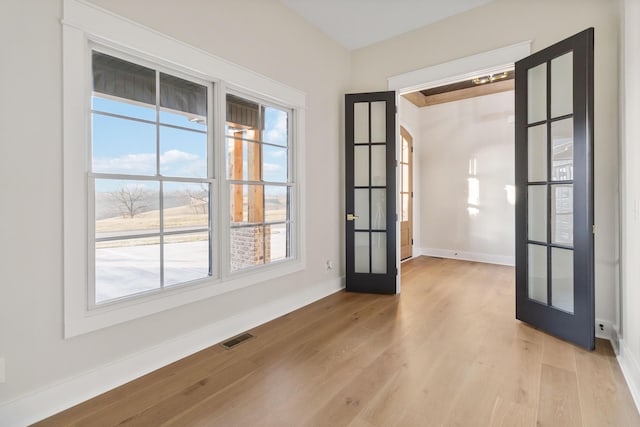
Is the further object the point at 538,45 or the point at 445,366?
the point at 538,45

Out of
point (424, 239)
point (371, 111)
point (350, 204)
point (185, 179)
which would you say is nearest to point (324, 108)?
point (371, 111)

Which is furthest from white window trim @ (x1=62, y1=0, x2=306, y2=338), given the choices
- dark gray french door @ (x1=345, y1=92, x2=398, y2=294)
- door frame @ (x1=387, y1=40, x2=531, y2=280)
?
door frame @ (x1=387, y1=40, x2=531, y2=280)

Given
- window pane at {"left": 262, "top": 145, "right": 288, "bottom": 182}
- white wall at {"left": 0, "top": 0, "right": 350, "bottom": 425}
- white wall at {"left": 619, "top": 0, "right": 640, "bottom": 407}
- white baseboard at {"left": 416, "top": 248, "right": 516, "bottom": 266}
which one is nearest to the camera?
white wall at {"left": 0, "top": 0, "right": 350, "bottom": 425}

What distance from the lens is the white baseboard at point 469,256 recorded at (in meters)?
5.43

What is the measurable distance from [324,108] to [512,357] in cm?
314

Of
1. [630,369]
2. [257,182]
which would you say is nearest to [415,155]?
[257,182]

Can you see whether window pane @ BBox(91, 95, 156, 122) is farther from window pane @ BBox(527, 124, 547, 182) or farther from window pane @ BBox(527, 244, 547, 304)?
window pane @ BBox(527, 244, 547, 304)

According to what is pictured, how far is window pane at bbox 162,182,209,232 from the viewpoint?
2297mm

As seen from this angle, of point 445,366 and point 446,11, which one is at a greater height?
point 446,11

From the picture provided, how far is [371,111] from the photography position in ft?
12.8

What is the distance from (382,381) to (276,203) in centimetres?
195

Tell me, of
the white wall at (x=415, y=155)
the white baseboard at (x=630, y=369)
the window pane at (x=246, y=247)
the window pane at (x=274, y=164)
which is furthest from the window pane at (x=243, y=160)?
the white wall at (x=415, y=155)

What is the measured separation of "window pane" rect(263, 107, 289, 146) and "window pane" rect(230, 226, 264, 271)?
0.95 meters

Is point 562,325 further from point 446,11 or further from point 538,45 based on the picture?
point 446,11
